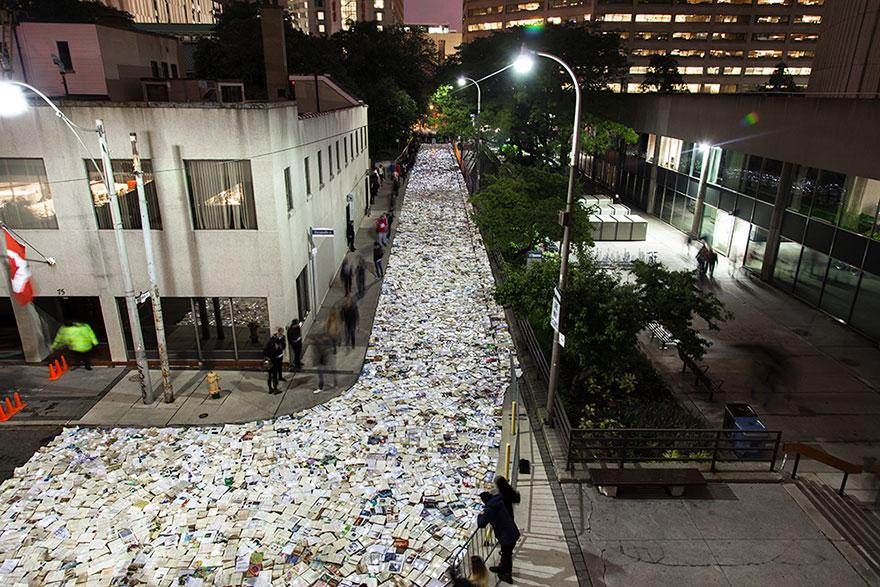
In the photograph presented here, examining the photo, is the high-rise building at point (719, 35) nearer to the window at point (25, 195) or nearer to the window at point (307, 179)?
the window at point (307, 179)

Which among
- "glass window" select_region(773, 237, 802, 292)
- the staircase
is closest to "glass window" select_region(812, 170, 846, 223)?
"glass window" select_region(773, 237, 802, 292)

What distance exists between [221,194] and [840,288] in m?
20.3

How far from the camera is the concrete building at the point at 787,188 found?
58.8 ft

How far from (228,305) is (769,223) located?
71.1 feet

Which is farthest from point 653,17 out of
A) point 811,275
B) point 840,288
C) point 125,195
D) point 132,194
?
point 125,195

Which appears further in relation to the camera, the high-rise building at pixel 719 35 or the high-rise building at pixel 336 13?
the high-rise building at pixel 336 13

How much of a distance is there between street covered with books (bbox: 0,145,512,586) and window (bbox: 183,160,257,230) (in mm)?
5233

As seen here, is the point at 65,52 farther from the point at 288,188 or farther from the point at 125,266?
the point at 125,266

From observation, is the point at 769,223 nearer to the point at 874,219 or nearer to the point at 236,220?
the point at 874,219

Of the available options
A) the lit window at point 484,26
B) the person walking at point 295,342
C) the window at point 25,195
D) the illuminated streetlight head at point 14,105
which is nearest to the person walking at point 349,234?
the person walking at point 295,342

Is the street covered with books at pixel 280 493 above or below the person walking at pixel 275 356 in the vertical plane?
below

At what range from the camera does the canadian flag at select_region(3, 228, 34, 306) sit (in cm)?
1291

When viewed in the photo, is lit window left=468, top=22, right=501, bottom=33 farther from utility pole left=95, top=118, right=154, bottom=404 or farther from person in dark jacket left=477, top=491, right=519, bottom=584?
person in dark jacket left=477, top=491, right=519, bottom=584

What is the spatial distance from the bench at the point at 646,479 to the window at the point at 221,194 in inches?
409
